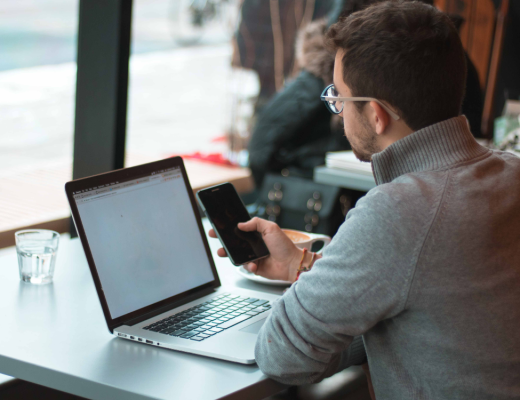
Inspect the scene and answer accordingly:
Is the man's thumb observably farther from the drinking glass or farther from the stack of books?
the stack of books

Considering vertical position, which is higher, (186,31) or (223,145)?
(186,31)

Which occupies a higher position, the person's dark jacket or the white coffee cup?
the person's dark jacket

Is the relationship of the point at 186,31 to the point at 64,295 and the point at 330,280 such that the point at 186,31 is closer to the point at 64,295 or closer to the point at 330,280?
the point at 64,295

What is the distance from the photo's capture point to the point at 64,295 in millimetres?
1291

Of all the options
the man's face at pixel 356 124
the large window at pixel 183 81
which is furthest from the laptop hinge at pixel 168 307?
the large window at pixel 183 81

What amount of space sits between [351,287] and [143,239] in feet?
1.61

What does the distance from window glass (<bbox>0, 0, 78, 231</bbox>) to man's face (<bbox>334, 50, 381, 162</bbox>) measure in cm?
214

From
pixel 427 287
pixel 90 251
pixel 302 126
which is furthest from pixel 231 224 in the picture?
pixel 302 126

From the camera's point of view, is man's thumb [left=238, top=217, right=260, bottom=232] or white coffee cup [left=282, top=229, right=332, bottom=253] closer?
man's thumb [left=238, top=217, right=260, bottom=232]

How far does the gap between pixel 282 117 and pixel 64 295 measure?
1.61 m

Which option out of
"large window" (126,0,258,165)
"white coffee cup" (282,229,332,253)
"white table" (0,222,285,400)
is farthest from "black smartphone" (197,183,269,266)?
"large window" (126,0,258,165)

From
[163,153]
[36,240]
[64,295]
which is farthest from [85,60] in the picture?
[163,153]

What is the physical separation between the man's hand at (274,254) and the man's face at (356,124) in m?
0.30

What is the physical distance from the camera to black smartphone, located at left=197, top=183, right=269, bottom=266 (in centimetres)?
127
